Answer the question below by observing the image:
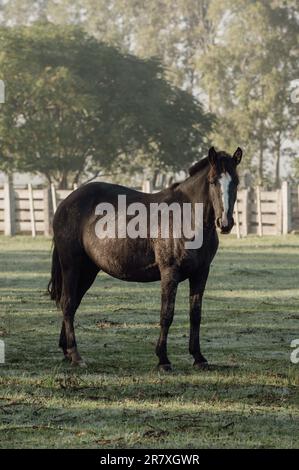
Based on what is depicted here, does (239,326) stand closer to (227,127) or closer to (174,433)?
(174,433)

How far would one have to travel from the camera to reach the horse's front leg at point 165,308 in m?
11.3

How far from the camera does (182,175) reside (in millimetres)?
67688

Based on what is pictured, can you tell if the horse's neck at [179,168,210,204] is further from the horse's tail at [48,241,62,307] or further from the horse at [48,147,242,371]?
the horse's tail at [48,241,62,307]

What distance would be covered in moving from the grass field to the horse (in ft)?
1.80

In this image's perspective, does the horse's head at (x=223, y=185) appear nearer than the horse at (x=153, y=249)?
Yes

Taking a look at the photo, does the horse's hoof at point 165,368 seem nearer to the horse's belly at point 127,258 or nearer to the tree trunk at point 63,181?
the horse's belly at point 127,258

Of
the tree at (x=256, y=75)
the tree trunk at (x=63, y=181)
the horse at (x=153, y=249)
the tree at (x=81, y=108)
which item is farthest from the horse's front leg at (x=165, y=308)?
the tree at (x=256, y=75)

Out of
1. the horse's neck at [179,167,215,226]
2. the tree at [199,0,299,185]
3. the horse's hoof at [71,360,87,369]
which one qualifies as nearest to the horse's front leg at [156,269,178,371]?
the horse's neck at [179,167,215,226]

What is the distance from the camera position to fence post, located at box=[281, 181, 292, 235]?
41188 mm

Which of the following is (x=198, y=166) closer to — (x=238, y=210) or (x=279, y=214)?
(x=279, y=214)

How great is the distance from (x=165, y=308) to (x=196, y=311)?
1.14ft

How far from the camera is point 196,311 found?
1159 cm

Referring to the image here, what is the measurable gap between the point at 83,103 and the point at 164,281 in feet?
144

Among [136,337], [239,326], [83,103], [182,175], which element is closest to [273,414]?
[136,337]
